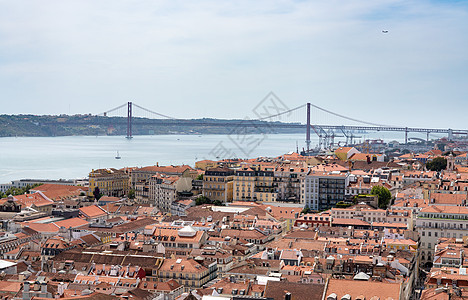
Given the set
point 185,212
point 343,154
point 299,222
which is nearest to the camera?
point 299,222

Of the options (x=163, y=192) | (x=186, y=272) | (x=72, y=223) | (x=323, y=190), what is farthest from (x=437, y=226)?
(x=163, y=192)

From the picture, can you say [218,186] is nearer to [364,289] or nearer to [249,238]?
[249,238]

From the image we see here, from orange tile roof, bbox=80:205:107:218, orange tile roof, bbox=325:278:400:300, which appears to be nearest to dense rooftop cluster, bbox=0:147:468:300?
orange tile roof, bbox=325:278:400:300

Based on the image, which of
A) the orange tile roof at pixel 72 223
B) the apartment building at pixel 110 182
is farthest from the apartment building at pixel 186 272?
the apartment building at pixel 110 182

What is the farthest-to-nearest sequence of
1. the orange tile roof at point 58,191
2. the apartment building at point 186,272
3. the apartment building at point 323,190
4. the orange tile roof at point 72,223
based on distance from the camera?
1. the orange tile roof at point 58,191
2. the apartment building at point 323,190
3. the orange tile roof at point 72,223
4. the apartment building at point 186,272

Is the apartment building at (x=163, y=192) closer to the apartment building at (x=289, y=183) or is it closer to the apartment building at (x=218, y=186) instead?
the apartment building at (x=218, y=186)

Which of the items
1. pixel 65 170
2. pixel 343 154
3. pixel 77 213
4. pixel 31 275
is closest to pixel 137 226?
pixel 77 213

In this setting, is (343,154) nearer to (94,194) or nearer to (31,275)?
(94,194)

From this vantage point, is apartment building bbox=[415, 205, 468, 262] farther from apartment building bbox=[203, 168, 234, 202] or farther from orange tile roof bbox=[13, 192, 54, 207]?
orange tile roof bbox=[13, 192, 54, 207]

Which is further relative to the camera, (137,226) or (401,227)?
(137,226)
